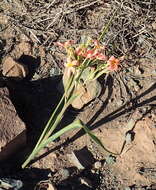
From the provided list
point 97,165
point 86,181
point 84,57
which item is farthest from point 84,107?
point 84,57

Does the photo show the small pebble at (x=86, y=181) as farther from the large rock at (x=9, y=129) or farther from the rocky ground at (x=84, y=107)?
the large rock at (x=9, y=129)

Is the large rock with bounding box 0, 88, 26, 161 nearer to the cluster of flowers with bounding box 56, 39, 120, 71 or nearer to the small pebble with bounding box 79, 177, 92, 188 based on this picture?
the small pebble with bounding box 79, 177, 92, 188

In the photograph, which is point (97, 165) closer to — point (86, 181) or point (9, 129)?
point (86, 181)

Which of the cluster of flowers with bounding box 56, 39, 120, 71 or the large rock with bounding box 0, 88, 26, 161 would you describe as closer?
the cluster of flowers with bounding box 56, 39, 120, 71

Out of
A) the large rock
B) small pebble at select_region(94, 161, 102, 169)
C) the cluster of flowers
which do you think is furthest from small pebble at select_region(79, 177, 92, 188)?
the cluster of flowers

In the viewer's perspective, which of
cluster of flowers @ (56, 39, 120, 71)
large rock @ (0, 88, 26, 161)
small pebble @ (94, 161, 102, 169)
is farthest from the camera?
small pebble @ (94, 161, 102, 169)

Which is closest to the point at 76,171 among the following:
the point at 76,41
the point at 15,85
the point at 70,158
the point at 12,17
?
the point at 70,158

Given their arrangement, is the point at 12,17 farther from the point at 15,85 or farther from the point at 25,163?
the point at 25,163
